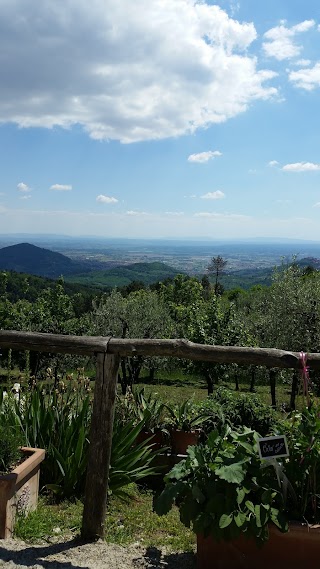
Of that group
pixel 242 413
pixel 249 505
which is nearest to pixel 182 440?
Answer: pixel 242 413

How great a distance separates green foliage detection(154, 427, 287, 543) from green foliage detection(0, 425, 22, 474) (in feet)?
4.41

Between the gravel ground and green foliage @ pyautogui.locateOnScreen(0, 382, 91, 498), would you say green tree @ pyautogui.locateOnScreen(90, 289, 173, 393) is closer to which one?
green foliage @ pyautogui.locateOnScreen(0, 382, 91, 498)

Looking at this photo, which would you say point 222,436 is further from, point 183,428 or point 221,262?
point 221,262

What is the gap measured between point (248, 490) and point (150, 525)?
1.65 meters

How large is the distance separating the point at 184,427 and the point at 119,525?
1537 millimetres

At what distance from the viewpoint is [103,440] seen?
354 cm

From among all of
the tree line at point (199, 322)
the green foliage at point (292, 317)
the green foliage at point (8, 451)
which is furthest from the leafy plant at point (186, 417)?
the green foliage at point (292, 317)

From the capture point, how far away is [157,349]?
3.43 m

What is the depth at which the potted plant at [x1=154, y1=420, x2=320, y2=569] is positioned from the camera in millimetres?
2807

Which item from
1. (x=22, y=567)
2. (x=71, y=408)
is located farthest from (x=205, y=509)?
(x=71, y=408)

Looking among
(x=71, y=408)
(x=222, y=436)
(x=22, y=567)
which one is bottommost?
(x=22, y=567)

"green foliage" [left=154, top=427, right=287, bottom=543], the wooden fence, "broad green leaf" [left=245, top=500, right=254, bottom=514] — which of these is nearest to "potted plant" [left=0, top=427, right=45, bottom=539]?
the wooden fence

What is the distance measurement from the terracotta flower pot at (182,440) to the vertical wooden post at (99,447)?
191cm

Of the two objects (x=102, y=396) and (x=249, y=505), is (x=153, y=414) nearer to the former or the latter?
(x=102, y=396)
